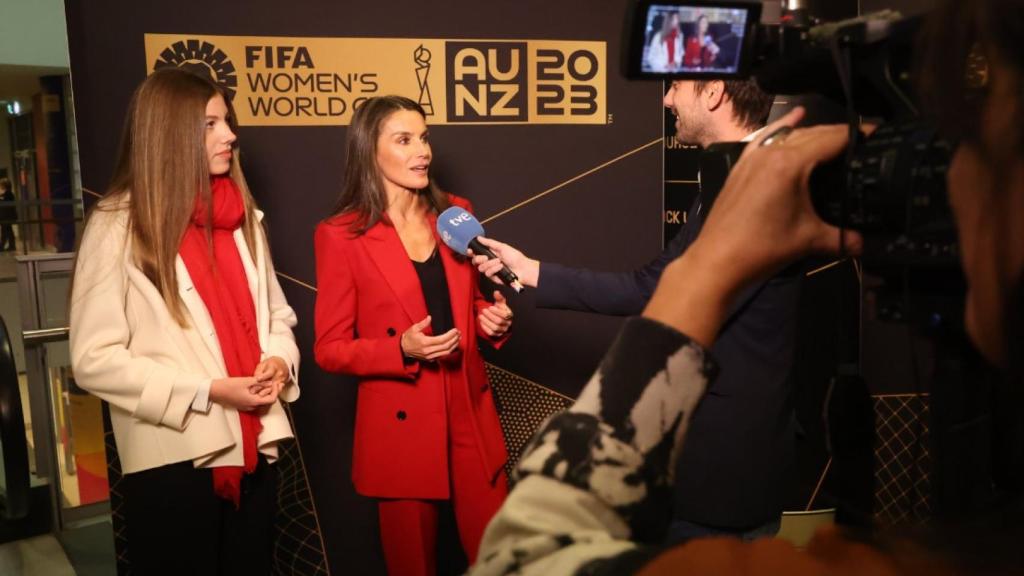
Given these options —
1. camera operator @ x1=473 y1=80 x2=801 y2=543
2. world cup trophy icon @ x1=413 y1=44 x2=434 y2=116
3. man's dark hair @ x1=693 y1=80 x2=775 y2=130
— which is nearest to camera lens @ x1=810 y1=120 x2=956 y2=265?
camera operator @ x1=473 y1=80 x2=801 y2=543

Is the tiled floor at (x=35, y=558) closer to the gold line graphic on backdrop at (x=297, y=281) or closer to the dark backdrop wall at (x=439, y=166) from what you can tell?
the dark backdrop wall at (x=439, y=166)

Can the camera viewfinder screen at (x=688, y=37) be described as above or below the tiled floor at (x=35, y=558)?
above

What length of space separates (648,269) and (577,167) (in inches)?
48.4

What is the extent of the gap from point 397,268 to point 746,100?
107 cm

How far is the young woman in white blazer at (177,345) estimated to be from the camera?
6.72ft

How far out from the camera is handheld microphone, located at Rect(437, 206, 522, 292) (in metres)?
Answer: 2.37

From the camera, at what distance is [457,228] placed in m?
2.42

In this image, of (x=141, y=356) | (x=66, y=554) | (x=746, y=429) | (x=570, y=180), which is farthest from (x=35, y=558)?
(x=746, y=429)

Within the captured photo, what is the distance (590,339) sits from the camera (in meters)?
3.43

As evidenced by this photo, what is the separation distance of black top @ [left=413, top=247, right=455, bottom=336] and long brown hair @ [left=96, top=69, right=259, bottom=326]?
27.3 inches

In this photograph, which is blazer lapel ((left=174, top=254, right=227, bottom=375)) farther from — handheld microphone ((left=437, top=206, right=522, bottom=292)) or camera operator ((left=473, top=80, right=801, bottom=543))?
camera operator ((left=473, top=80, right=801, bottom=543))

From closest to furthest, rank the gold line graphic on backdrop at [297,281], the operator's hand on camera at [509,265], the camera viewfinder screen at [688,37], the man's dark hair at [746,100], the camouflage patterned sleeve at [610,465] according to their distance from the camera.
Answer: the camouflage patterned sleeve at [610,465], the camera viewfinder screen at [688,37], the man's dark hair at [746,100], the operator's hand on camera at [509,265], the gold line graphic on backdrop at [297,281]

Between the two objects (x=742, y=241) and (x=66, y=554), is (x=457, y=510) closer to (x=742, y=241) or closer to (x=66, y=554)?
(x=66, y=554)

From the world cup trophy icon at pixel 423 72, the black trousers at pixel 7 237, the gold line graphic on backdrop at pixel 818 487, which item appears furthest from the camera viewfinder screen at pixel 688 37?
the gold line graphic on backdrop at pixel 818 487
